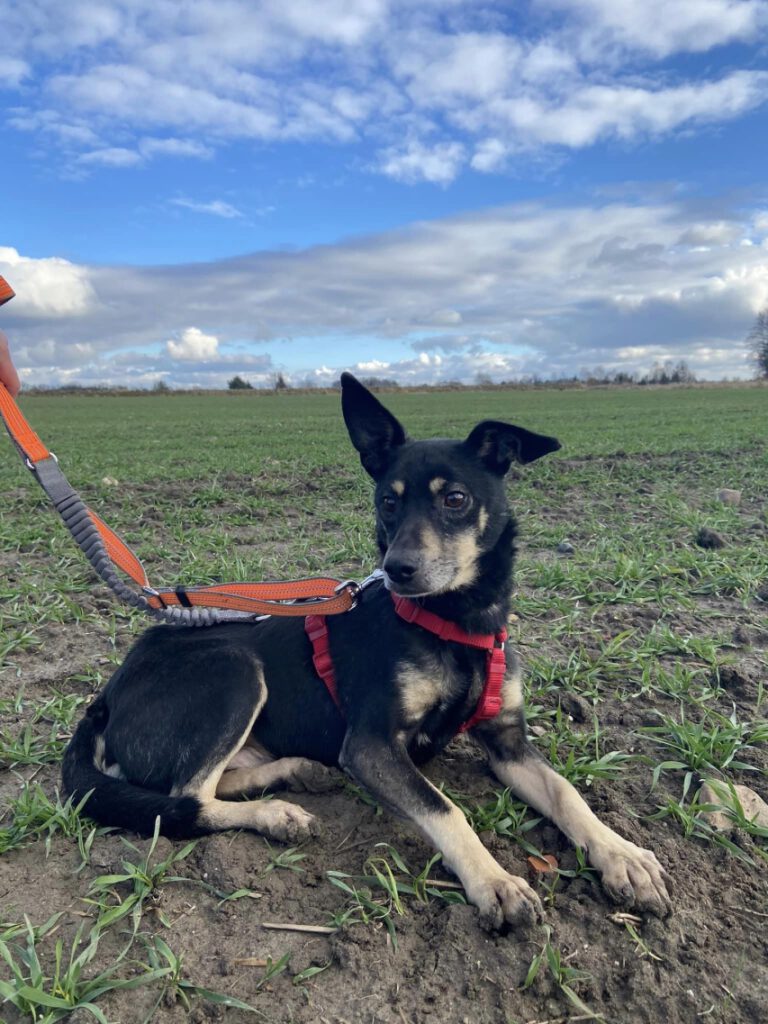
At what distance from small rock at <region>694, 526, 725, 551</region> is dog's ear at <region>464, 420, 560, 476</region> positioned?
3.86 metres

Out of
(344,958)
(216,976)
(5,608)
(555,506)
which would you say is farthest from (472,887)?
(555,506)

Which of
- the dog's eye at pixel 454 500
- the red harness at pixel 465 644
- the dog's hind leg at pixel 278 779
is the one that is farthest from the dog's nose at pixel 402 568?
the dog's hind leg at pixel 278 779

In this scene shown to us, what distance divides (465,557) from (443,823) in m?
1.25

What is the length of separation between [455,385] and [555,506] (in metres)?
71.7

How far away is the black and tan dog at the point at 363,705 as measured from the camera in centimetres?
279

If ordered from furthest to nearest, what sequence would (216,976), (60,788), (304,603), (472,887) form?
(304,603) < (60,788) < (472,887) < (216,976)

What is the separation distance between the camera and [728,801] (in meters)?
2.83

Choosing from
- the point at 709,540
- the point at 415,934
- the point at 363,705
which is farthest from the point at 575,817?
the point at 709,540

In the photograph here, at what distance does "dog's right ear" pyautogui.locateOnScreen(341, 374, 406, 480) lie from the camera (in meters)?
3.69

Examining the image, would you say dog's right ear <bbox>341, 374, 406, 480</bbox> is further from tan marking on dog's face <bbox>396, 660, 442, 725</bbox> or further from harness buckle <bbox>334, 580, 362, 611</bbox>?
tan marking on dog's face <bbox>396, 660, 442, 725</bbox>

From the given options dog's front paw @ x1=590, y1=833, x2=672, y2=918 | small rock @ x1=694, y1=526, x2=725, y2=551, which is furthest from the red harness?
small rock @ x1=694, y1=526, x2=725, y2=551

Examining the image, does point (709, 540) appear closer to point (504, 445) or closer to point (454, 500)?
point (504, 445)

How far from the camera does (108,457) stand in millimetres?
14945

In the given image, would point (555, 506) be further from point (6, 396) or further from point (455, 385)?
point (455, 385)
